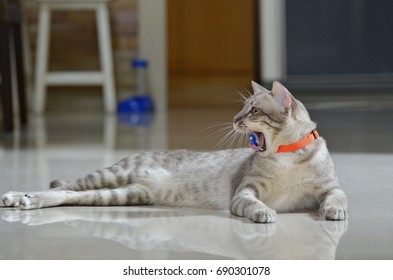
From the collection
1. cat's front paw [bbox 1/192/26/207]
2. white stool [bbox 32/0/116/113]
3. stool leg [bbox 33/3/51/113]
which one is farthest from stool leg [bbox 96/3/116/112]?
cat's front paw [bbox 1/192/26/207]

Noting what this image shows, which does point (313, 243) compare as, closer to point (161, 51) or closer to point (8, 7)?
point (8, 7)

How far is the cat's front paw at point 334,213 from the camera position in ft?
7.09

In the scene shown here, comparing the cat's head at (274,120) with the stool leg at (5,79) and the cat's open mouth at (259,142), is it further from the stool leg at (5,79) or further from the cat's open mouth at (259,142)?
the stool leg at (5,79)

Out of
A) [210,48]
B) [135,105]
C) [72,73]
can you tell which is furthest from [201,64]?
[72,73]

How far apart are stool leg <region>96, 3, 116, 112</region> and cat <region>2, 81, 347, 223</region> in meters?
3.46

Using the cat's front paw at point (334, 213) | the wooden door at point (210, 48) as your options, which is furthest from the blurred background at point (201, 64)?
the cat's front paw at point (334, 213)

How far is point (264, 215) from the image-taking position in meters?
2.13

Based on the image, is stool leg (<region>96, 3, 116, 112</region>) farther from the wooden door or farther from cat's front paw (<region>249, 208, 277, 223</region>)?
cat's front paw (<region>249, 208, 277, 223</region>)

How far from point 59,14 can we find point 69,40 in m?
0.20

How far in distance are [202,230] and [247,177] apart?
0.29m

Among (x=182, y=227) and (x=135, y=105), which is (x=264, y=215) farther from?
(x=135, y=105)

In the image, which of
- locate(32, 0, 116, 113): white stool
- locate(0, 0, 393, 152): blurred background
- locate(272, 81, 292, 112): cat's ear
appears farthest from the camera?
locate(32, 0, 116, 113): white stool

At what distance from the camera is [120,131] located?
465 centimetres

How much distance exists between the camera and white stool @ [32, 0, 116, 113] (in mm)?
5859
